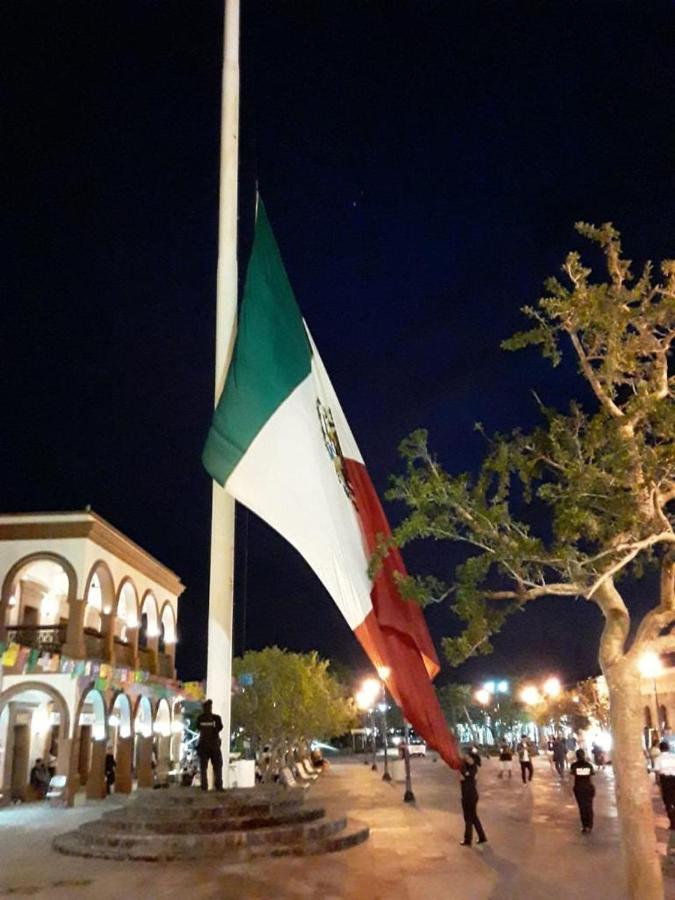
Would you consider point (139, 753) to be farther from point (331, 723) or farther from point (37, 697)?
point (331, 723)

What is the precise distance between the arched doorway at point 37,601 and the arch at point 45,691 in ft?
3.47

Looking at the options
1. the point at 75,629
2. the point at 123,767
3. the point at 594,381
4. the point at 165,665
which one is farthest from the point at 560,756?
the point at 594,381

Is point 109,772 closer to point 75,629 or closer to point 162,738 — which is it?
point 75,629

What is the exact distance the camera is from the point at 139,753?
32.6 meters

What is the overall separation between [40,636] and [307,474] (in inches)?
673

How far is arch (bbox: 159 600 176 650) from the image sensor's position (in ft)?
117

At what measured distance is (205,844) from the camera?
1245 centimetres

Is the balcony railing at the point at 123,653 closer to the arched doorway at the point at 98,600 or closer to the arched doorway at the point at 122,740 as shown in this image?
the arched doorway at the point at 122,740

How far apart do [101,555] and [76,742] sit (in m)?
5.81

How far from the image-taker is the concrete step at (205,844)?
12312 mm

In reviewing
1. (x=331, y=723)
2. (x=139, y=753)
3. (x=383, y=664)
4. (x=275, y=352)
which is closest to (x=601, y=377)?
(x=383, y=664)

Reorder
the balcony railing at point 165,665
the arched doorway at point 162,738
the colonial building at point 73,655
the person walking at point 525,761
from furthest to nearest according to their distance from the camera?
the balcony railing at point 165,665, the arched doorway at point 162,738, the person walking at point 525,761, the colonial building at point 73,655

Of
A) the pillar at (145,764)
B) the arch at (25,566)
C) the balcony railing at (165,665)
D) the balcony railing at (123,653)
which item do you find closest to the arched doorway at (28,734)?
the arch at (25,566)

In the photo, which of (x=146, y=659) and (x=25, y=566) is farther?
(x=146, y=659)
